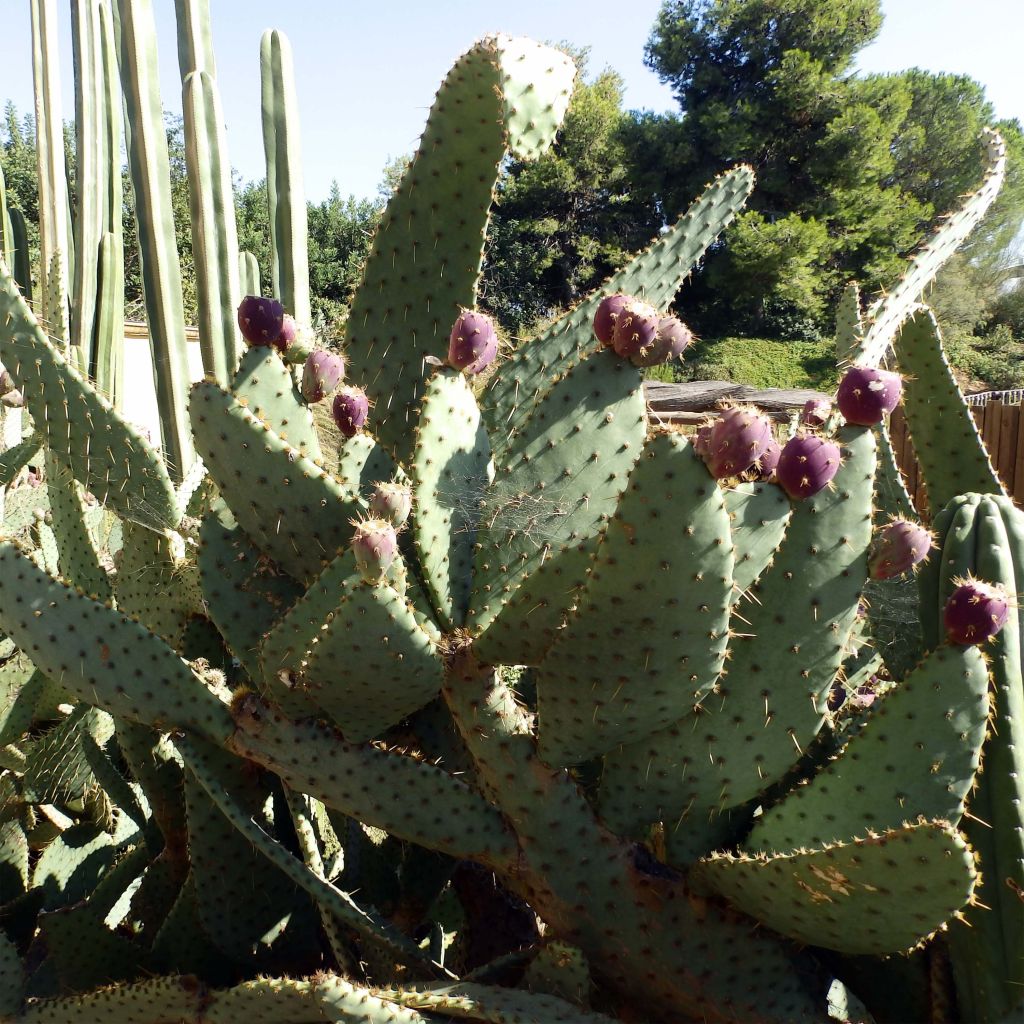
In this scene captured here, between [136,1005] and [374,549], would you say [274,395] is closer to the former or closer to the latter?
[374,549]

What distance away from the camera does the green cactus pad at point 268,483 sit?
1.33 metres

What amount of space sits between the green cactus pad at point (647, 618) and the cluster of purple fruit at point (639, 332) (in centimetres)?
23

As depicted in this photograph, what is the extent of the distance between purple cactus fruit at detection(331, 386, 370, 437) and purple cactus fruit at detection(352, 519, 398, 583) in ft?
1.29

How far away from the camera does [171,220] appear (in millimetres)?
4930

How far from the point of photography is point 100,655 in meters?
1.41

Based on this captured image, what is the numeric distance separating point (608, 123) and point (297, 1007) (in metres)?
34.1

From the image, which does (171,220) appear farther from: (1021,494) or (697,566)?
(1021,494)

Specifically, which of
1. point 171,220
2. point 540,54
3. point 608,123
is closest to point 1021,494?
point 171,220

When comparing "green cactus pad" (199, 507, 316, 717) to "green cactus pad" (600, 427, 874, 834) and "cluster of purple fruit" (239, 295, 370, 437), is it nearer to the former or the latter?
"cluster of purple fruit" (239, 295, 370, 437)

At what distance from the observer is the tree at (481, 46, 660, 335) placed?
30.1 metres

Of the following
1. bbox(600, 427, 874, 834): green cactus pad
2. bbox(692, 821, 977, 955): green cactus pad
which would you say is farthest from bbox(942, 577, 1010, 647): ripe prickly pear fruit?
bbox(692, 821, 977, 955): green cactus pad

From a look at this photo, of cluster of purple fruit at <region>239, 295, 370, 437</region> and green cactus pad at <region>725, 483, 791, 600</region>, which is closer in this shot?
green cactus pad at <region>725, 483, 791, 600</region>

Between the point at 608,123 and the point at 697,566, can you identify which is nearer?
the point at 697,566

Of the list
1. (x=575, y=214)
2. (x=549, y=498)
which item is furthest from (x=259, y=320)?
(x=575, y=214)
